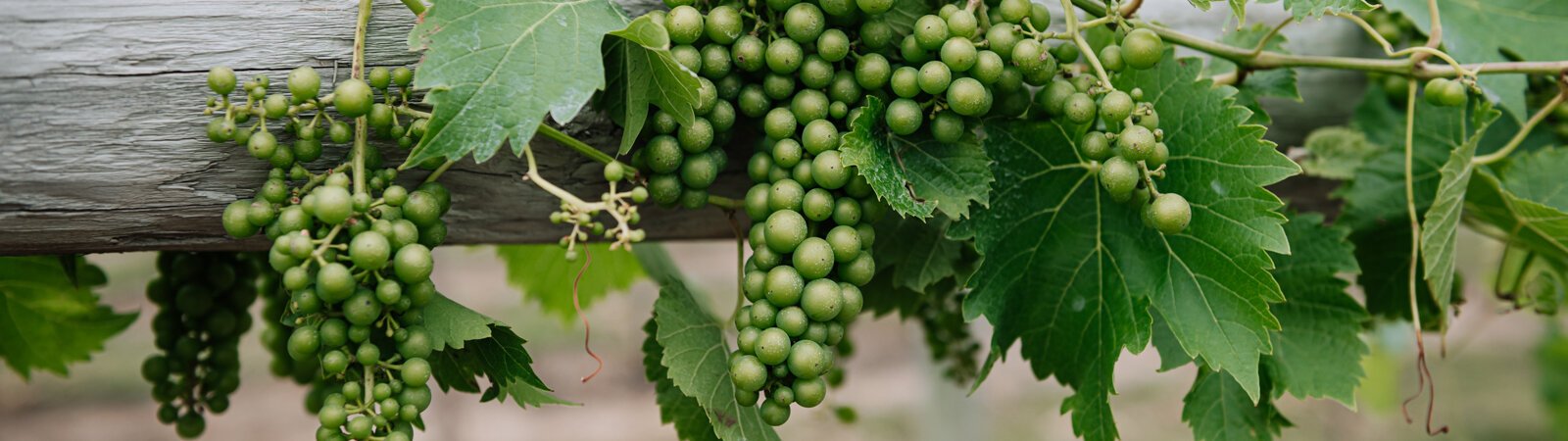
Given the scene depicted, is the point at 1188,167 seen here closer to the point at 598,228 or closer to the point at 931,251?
the point at 931,251

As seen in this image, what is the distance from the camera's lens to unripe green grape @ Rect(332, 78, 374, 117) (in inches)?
30.1

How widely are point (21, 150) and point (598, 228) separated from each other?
0.45 m

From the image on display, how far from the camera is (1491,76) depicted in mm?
1179

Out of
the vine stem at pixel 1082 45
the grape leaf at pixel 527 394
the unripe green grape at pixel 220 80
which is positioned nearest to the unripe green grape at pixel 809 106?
the vine stem at pixel 1082 45

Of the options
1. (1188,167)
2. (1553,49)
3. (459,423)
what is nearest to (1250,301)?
(1188,167)

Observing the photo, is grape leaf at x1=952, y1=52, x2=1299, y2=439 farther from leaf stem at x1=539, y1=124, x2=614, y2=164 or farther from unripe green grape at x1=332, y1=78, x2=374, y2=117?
unripe green grape at x1=332, y1=78, x2=374, y2=117

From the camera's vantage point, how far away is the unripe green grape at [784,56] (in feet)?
2.79

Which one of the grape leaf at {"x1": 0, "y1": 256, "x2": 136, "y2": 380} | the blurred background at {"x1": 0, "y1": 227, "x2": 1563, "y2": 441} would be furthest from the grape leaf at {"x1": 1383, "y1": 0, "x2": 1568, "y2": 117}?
the blurred background at {"x1": 0, "y1": 227, "x2": 1563, "y2": 441}

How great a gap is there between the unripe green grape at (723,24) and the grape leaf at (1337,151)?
0.76 metres

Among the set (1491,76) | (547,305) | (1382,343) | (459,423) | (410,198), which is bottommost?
(459,423)

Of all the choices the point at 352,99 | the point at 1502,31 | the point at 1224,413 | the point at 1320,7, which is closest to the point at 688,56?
the point at 352,99

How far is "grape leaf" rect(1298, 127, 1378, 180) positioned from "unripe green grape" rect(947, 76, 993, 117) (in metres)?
0.59

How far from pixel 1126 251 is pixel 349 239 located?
0.66 metres

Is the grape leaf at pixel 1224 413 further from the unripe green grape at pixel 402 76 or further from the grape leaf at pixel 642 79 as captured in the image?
the unripe green grape at pixel 402 76
